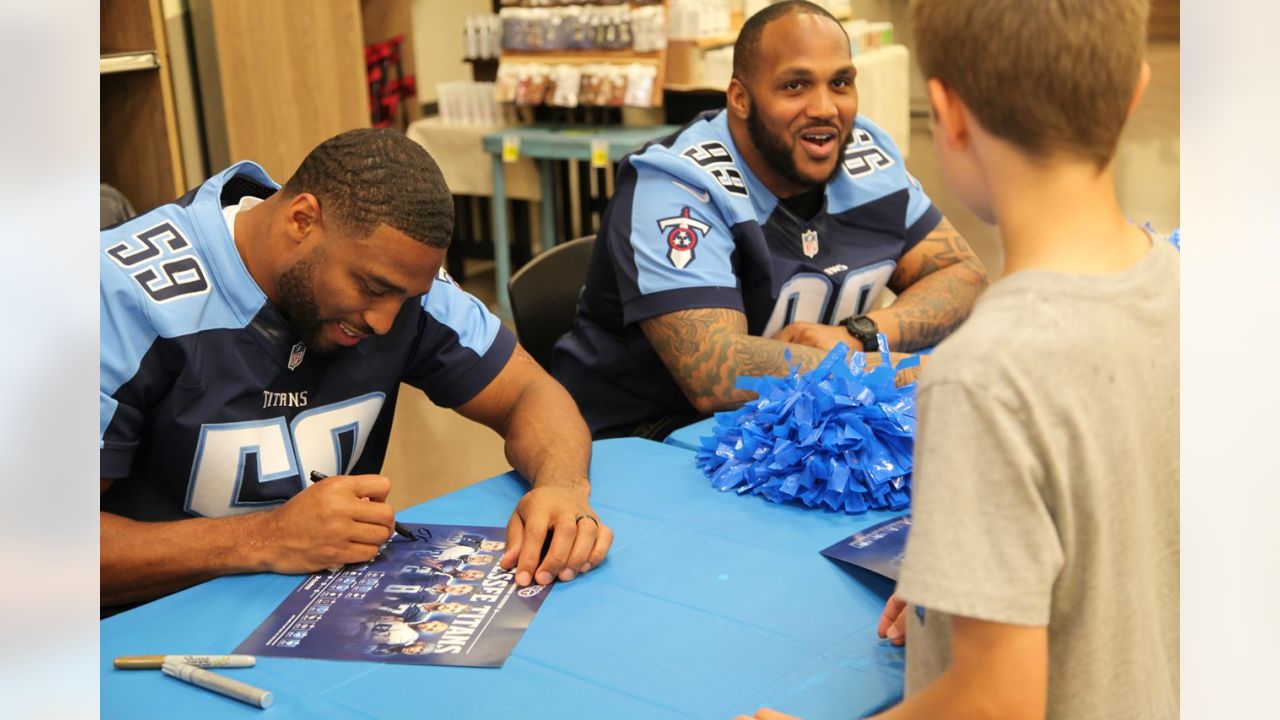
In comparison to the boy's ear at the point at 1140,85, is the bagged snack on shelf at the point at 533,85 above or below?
below

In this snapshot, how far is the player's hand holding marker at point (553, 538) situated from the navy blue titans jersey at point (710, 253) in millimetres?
842

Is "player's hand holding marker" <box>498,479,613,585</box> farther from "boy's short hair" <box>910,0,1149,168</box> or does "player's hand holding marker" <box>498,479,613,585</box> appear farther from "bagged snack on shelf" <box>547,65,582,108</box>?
"bagged snack on shelf" <box>547,65,582,108</box>

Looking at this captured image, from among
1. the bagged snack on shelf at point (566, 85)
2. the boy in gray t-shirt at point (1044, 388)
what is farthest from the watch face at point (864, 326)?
the bagged snack on shelf at point (566, 85)

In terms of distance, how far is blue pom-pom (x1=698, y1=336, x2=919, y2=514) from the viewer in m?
1.77

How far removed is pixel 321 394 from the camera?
187 cm

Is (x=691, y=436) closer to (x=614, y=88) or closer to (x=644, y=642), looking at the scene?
(x=644, y=642)

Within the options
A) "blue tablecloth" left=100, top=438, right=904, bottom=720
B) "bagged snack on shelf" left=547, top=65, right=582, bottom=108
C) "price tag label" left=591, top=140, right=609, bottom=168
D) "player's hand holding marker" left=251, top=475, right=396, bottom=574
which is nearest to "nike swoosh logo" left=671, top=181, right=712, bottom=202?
"blue tablecloth" left=100, top=438, right=904, bottom=720

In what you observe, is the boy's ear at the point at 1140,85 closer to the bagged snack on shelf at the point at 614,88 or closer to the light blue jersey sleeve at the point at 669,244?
the light blue jersey sleeve at the point at 669,244

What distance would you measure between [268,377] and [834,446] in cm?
85

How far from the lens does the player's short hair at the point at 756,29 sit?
8.84 feet

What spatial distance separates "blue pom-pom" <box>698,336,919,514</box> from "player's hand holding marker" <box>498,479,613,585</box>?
290 mm
